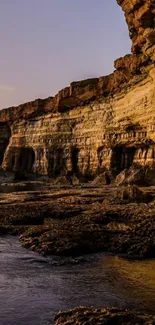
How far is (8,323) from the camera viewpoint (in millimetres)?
4965

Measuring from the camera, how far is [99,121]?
148 ft

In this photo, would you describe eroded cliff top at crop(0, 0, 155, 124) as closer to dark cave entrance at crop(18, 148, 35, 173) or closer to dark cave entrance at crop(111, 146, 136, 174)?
dark cave entrance at crop(18, 148, 35, 173)

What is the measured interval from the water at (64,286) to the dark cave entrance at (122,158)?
30472mm

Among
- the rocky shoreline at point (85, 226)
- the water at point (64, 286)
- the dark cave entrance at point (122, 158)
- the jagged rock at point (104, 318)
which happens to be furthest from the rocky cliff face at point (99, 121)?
the jagged rock at point (104, 318)

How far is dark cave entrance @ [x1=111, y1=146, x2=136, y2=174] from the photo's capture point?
39.3 m

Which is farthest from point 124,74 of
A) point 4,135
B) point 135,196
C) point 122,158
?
point 4,135

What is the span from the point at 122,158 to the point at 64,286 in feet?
112

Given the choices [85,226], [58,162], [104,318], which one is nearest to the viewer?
[104,318]

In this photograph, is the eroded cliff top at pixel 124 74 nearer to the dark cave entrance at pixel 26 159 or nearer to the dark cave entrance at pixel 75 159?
the dark cave entrance at pixel 26 159

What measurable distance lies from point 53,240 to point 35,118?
5032 centimetres

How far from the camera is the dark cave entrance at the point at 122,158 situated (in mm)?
39344

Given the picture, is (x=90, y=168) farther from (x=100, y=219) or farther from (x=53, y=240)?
(x=53, y=240)

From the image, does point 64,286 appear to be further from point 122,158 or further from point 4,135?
point 4,135

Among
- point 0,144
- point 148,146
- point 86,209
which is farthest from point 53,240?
point 0,144
